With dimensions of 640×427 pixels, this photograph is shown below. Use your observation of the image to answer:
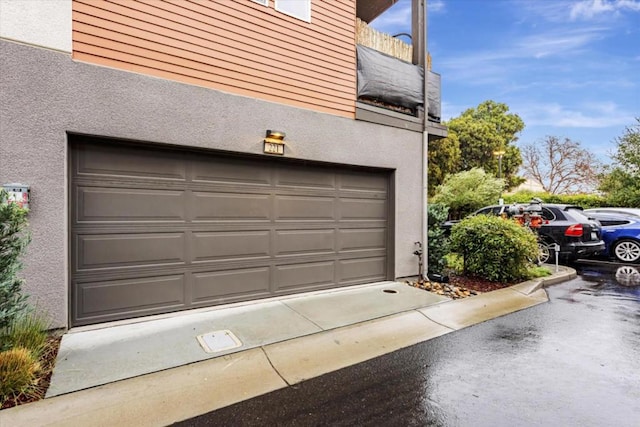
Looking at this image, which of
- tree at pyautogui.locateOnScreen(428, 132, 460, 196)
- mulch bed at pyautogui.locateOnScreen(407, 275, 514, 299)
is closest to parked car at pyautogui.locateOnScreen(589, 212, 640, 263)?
mulch bed at pyautogui.locateOnScreen(407, 275, 514, 299)

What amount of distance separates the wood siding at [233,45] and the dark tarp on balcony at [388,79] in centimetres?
24

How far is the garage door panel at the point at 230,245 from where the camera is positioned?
4320 mm

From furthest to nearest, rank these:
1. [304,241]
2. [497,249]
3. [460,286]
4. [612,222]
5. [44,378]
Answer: [612,222] < [497,249] < [460,286] < [304,241] < [44,378]

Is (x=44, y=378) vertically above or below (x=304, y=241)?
below

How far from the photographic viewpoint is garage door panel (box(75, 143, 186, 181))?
3686 millimetres

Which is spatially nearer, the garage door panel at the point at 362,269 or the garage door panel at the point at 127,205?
the garage door panel at the point at 127,205

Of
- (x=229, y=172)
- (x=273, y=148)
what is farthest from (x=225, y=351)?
(x=273, y=148)

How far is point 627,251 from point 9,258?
12.3 m

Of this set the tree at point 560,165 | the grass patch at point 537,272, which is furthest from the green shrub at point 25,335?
the tree at point 560,165

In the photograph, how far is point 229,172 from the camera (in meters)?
4.57

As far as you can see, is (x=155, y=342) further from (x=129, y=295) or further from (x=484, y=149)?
(x=484, y=149)

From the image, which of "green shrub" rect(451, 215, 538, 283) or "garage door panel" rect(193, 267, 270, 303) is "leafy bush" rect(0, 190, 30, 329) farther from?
"green shrub" rect(451, 215, 538, 283)

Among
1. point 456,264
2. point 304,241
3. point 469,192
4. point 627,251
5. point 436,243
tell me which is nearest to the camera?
point 304,241

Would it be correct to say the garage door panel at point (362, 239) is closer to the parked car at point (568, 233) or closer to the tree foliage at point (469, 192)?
the parked car at point (568, 233)
